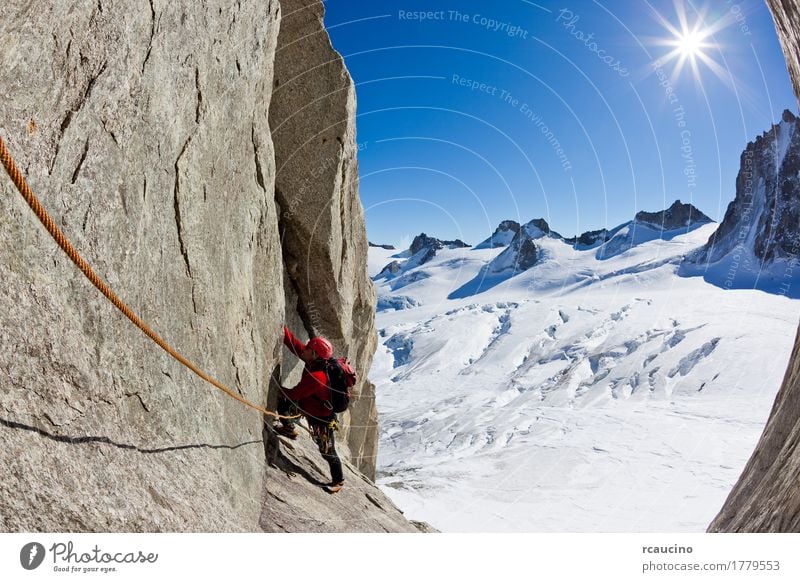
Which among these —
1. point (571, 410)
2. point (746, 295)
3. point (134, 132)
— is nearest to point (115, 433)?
point (134, 132)

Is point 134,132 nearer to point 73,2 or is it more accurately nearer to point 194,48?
point 73,2

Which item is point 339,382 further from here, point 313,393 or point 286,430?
point 286,430

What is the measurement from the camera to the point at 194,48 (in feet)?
18.8

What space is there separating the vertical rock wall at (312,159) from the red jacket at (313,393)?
2.12 meters

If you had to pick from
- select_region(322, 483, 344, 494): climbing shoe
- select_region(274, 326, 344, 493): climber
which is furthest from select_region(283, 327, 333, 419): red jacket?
select_region(322, 483, 344, 494): climbing shoe

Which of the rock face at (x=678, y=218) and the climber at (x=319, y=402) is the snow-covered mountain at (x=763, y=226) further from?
the climber at (x=319, y=402)

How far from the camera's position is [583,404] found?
6950cm

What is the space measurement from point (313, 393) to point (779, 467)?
666 cm

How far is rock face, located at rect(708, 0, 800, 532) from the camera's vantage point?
17.1 ft

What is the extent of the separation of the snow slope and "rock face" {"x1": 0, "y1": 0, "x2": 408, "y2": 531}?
29.4 m

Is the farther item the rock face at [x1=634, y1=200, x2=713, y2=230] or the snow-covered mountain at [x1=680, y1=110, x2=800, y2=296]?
the rock face at [x1=634, y1=200, x2=713, y2=230]

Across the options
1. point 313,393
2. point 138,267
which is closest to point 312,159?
point 313,393

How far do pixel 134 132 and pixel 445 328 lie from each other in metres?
116

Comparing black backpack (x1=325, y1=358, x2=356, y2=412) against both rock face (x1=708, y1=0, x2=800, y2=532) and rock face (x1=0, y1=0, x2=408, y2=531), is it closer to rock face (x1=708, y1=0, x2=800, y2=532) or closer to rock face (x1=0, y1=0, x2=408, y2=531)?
rock face (x1=0, y1=0, x2=408, y2=531)
